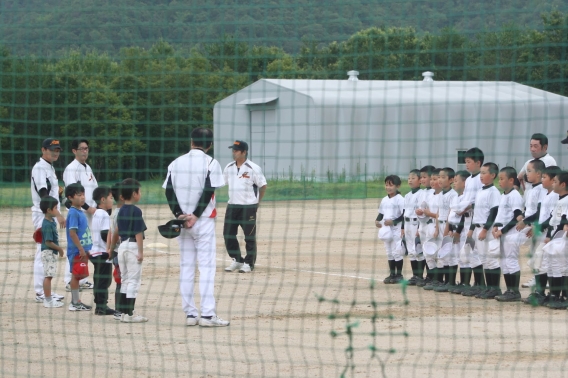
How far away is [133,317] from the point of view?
809cm

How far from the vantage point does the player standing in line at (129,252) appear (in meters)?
8.07

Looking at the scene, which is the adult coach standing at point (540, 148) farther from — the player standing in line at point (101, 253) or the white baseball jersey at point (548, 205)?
the player standing in line at point (101, 253)

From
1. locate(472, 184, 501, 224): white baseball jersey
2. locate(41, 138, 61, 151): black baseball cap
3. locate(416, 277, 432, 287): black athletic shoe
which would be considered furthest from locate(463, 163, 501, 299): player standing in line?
locate(41, 138, 61, 151): black baseball cap

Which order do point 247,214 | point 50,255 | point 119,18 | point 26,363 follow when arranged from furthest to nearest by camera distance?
point 247,214, point 50,255, point 119,18, point 26,363

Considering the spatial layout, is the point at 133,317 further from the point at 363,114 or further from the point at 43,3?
the point at 363,114

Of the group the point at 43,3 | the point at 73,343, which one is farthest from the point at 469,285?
the point at 43,3

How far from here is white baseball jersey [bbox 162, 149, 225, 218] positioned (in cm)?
797

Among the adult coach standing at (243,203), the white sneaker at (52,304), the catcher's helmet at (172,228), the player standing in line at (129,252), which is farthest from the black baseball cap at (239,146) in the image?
the catcher's helmet at (172,228)

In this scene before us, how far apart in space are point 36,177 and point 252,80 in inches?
104

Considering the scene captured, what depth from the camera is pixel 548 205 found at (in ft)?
29.2

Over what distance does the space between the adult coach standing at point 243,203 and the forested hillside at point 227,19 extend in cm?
432

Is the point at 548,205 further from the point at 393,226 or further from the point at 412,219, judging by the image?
the point at 393,226

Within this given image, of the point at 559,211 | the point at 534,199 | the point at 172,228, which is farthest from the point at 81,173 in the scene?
the point at 559,211

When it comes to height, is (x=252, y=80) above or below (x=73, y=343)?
above
